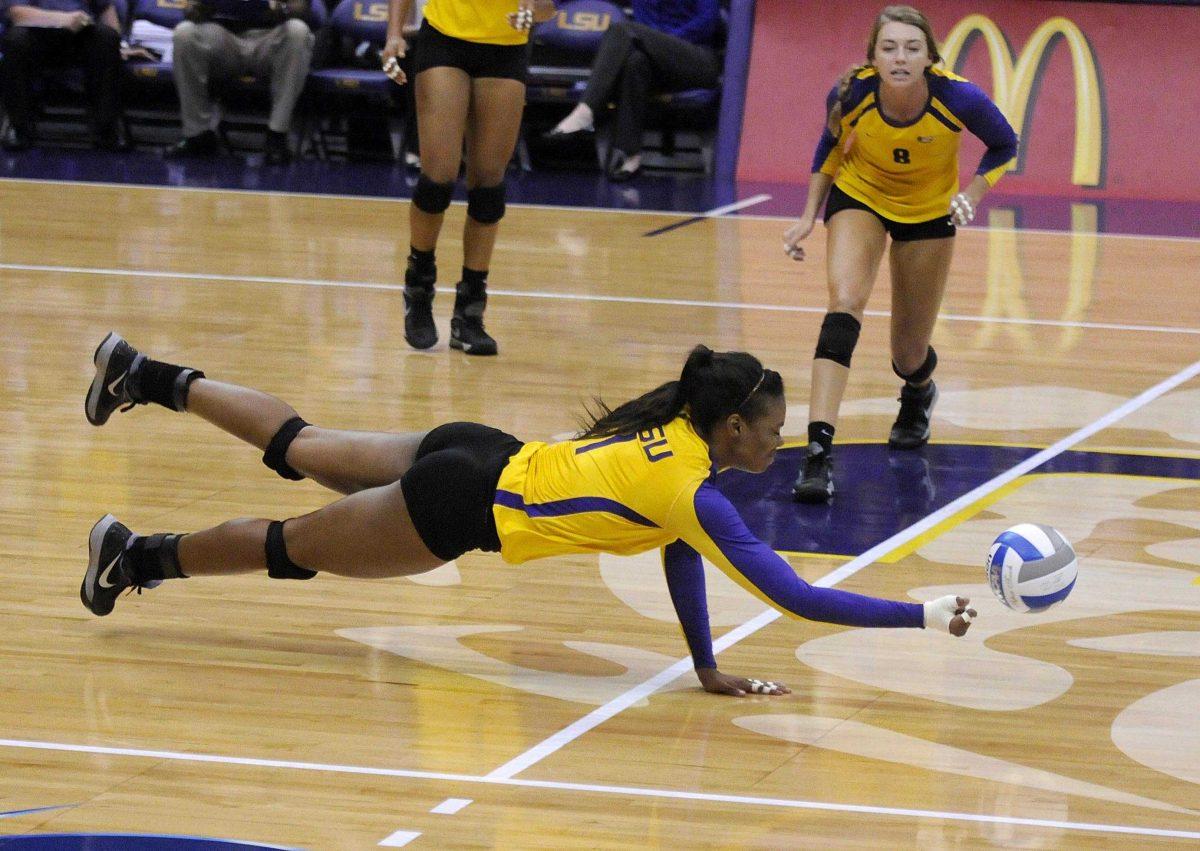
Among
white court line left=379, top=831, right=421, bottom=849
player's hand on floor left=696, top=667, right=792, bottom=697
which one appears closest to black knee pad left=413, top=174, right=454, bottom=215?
player's hand on floor left=696, top=667, right=792, bottom=697

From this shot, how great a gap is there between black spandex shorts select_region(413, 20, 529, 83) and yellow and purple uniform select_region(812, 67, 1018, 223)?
153 centimetres

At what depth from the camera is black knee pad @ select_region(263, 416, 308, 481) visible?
436 cm

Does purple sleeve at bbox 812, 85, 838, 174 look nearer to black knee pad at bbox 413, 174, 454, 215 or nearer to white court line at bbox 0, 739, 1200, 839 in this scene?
black knee pad at bbox 413, 174, 454, 215

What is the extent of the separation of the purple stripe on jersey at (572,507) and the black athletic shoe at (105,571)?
36.8 inches

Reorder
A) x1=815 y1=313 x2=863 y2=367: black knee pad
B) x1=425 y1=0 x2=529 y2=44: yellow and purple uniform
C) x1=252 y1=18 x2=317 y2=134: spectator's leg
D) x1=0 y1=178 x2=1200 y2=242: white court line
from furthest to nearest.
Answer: x1=252 y1=18 x2=317 y2=134: spectator's leg
x1=0 y1=178 x2=1200 y2=242: white court line
x1=425 y1=0 x2=529 y2=44: yellow and purple uniform
x1=815 y1=313 x2=863 y2=367: black knee pad

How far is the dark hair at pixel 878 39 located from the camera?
5668mm

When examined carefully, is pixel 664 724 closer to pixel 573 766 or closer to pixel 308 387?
pixel 573 766

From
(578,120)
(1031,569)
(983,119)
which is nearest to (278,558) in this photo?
(1031,569)

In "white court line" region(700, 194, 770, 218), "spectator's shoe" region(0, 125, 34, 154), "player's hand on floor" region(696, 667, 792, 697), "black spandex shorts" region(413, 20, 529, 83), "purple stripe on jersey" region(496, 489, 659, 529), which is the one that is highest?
"black spandex shorts" region(413, 20, 529, 83)

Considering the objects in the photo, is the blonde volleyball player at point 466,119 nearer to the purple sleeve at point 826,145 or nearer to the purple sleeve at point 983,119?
the purple sleeve at point 826,145

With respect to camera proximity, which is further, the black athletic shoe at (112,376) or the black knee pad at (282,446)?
the black athletic shoe at (112,376)

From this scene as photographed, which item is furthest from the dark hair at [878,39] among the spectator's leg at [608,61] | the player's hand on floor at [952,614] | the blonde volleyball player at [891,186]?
the spectator's leg at [608,61]

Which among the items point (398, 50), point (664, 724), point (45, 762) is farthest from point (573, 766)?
point (398, 50)

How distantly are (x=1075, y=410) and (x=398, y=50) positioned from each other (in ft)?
9.37
